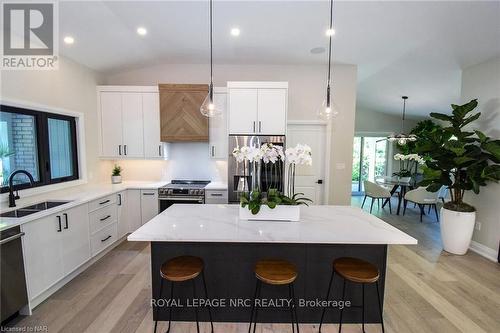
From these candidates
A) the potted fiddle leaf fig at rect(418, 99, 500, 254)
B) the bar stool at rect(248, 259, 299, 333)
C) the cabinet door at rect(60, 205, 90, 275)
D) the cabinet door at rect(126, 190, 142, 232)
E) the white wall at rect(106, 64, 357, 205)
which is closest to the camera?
the bar stool at rect(248, 259, 299, 333)

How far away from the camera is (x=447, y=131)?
11.0 feet

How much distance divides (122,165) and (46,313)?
105 inches

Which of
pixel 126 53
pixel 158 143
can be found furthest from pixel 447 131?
pixel 126 53

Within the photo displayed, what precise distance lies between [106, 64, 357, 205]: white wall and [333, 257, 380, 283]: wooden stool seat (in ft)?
8.83

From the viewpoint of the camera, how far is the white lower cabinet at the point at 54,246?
219cm

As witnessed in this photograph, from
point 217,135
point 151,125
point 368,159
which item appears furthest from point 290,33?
point 368,159

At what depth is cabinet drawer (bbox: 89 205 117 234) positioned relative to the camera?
3.07 metres

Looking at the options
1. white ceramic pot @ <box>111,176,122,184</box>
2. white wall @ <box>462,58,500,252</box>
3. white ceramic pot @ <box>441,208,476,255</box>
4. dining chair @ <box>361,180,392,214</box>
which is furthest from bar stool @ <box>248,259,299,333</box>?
dining chair @ <box>361,180,392,214</box>

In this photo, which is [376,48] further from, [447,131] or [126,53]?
[126,53]

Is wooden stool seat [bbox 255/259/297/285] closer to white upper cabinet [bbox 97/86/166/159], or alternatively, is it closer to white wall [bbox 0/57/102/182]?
white upper cabinet [bbox 97/86/166/159]

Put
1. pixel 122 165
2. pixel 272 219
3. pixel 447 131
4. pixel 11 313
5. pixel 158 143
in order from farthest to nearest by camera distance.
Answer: pixel 122 165, pixel 158 143, pixel 447 131, pixel 272 219, pixel 11 313

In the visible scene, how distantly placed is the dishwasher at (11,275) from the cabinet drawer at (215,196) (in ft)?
7.34

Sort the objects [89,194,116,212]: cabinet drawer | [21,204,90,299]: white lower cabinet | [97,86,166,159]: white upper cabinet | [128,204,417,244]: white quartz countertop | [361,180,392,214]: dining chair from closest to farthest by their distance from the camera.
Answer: [128,204,417,244]: white quartz countertop
[21,204,90,299]: white lower cabinet
[89,194,116,212]: cabinet drawer
[97,86,166,159]: white upper cabinet
[361,180,392,214]: dining chair

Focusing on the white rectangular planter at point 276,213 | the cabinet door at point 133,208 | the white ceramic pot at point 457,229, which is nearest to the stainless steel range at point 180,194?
the cabinet door at point 133,208
